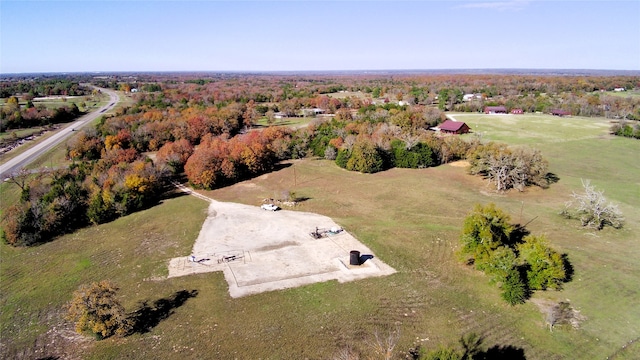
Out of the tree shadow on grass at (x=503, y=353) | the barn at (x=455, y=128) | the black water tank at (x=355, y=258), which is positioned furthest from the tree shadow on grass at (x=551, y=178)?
the tree shadow on grass at (x=503, y=353)

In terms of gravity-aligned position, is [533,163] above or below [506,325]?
above

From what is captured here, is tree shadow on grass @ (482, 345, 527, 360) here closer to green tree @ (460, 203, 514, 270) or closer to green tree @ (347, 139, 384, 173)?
green tree @ (460, 203, 514, 270)

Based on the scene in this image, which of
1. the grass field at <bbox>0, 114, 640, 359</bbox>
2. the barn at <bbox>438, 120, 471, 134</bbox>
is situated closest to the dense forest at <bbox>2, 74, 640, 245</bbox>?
the grass field at <bbox>0, 114, 640, 359</bbox>

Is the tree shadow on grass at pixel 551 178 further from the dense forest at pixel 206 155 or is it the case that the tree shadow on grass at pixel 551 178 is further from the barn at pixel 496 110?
the barn at pixel 496 110

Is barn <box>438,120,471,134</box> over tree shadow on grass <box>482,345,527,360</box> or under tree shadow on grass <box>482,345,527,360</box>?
over

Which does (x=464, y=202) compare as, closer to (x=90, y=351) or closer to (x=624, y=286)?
(x=624, y=286)

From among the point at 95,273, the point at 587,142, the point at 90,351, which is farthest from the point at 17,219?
the point at 587,142
